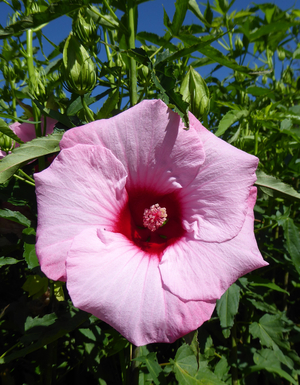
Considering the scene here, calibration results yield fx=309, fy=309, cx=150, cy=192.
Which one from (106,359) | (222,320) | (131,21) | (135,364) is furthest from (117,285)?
(106,359)

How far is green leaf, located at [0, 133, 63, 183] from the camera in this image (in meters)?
0.67

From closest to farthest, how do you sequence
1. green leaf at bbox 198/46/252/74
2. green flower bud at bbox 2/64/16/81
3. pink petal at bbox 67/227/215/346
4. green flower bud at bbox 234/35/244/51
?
pink petal at bbox 67/227/215/346 → green leaf at bbox 198/46/252/74 → green flower bud at bbox 2/64/16/81 → green flower bud at bbox 234/35/244/51

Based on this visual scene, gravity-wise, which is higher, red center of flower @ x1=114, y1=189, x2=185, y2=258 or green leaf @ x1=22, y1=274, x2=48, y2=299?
red center of flower @ x1=114, y1=189, x2=185, y2=258

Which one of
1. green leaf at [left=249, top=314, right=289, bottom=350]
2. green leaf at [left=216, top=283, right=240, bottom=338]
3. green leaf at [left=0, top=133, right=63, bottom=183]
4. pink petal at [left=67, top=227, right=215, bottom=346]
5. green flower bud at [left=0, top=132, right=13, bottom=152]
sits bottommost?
green leaf at [left=249, top=314, right=289, bottom=350]

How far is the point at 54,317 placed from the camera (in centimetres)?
96

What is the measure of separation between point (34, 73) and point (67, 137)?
0.41 m

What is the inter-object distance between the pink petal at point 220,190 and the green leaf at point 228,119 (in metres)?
0.23

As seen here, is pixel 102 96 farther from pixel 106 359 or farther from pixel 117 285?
pixel 106 359

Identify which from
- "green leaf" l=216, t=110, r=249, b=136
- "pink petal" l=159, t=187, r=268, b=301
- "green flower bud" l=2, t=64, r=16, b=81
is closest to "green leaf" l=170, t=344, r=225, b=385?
"pink petal" l=159, t=187, r=268, b=301

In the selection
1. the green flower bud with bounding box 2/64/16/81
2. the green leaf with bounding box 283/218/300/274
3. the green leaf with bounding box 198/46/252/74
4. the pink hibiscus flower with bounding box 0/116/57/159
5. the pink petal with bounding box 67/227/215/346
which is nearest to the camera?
the pink petal with bounding box 67/227/215/346

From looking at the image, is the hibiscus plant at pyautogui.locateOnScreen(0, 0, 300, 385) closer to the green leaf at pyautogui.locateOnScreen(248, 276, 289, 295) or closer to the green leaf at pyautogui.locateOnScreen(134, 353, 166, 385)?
the green leaf at pyautogui.locateOnScreen(134, 353, 166, 385)

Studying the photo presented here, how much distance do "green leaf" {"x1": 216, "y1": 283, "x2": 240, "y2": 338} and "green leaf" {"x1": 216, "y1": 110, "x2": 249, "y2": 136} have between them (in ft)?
1.80

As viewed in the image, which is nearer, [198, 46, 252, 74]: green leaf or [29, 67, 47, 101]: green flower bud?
[198, 46, 252, 74]: green leaf

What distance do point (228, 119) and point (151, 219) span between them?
42 cm
